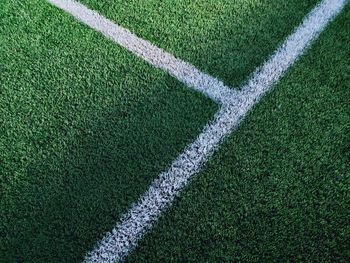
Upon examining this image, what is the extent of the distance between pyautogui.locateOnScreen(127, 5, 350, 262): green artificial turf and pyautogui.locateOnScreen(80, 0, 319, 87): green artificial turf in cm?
34

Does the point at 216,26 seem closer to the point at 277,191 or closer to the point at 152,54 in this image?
the point at 152,54

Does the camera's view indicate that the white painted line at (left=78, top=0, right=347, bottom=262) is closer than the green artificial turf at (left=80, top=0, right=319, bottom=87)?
Yes

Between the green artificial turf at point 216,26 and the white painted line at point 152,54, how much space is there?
0.05 m

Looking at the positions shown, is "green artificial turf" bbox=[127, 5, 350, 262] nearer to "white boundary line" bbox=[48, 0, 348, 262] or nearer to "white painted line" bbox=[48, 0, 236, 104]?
"white boundary line" bbox=[48, 0, 348, 262]

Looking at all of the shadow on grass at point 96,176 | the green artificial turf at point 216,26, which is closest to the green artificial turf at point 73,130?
the shadow on grass at point 96,176

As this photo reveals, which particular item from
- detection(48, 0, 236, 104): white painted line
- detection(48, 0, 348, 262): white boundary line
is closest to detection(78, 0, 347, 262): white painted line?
detection(48, 0, 348, 262): white boundary line

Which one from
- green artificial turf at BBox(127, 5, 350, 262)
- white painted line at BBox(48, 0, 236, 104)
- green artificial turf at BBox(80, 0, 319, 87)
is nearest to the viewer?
green artificial turf at BBox(127, 5, 350, 262)

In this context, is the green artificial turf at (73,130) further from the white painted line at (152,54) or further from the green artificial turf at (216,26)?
the green artificial turf at (216,26)

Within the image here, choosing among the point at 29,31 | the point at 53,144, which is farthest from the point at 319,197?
the point at 29,31

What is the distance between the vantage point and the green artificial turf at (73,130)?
7.02 ft

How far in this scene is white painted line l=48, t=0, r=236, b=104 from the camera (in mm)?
2559

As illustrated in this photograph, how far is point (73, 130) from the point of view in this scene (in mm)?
2432

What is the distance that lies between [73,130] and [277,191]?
1288mm

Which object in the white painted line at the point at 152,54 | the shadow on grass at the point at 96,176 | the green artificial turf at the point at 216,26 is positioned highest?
the green artificial turf at the point at 216,26
